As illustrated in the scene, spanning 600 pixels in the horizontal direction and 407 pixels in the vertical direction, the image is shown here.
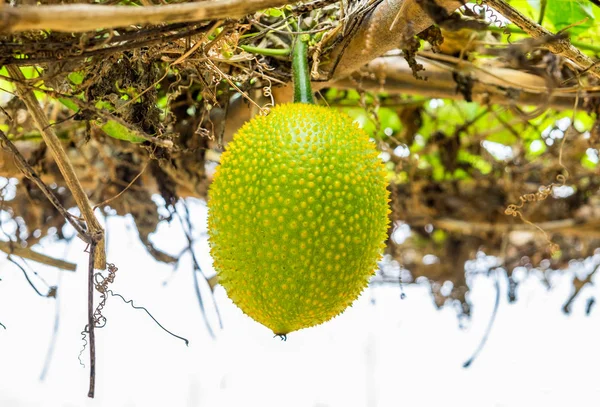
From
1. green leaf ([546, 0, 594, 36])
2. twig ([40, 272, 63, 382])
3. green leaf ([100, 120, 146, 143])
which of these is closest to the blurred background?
twig ([40, 272, 63, 382])

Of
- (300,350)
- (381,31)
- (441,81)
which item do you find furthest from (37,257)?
(300,350)

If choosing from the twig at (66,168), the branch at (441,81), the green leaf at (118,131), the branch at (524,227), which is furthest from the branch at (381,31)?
the branch at (524,227)

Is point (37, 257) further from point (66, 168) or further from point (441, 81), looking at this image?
point (441, 81)

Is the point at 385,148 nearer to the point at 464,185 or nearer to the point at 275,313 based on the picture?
the point at 275,313

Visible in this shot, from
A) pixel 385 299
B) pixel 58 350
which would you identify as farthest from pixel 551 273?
pixel 58 350

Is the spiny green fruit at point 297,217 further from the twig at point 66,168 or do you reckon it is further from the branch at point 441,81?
the branch at point 441,81

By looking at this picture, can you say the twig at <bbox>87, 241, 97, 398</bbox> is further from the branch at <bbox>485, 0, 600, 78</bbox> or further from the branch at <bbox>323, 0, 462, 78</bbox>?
the branch at <bbox>485, 0, 600, 78</bbox>

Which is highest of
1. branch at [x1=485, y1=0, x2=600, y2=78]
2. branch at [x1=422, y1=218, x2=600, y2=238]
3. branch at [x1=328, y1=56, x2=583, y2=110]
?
branch at [x1=422, y1=218, x2=600, y2=238]
